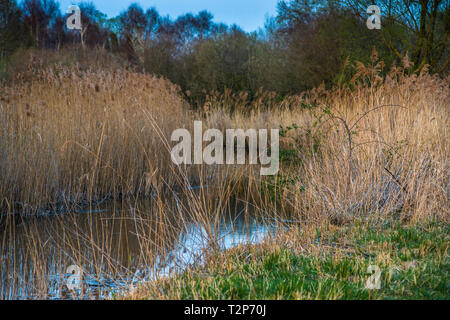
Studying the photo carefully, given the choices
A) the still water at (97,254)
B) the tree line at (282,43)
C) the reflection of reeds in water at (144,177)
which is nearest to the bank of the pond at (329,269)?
the still water at (97,254)

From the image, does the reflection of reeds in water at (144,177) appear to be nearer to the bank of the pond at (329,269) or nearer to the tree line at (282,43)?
the bank of the pond at (329,269)

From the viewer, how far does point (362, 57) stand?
1196 centimetres

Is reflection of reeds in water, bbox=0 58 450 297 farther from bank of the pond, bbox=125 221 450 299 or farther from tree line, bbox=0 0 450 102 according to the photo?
tree line, bbox=0 0 450 102

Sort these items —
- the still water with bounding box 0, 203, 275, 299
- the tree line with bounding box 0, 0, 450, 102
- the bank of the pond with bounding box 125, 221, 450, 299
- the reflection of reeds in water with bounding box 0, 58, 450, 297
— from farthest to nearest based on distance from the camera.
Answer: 1. the tree line with bounding box 0, 0, 450, 102
2. the reflection of reeds in water with bounding box 0, 58, 450, 297
3. the still water with bounding box 0, 203, 275, 299
4. the bank of the pond with bounding box 125, 221, 450, 299

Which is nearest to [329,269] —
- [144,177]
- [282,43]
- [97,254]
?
[97,254]

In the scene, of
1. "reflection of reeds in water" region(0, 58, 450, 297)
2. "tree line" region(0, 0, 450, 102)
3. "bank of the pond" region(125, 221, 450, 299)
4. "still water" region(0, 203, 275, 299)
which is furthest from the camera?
"tree line" region(0, 0, 450, 102)

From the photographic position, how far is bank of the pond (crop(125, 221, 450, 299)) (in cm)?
240

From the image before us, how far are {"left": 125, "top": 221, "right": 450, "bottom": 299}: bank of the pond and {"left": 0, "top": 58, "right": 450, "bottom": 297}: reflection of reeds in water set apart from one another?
1.32 feet

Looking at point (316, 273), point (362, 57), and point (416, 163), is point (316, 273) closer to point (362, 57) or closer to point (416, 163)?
point (416, 163)

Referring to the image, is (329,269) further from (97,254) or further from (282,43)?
(282,43)

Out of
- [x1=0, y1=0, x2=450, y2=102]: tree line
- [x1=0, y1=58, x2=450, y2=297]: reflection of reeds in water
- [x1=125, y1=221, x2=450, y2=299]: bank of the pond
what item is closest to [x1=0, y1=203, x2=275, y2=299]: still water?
[x1=0, y1=58, x2=450, y2=297]: reflection of reeds in water

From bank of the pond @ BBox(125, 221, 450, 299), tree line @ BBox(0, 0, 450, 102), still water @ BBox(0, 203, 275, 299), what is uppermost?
tree line @ BBox(0, 0, 450, 102)

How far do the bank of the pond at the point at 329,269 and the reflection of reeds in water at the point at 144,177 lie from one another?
0.40 meters

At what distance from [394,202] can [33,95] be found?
5211 millimetres
